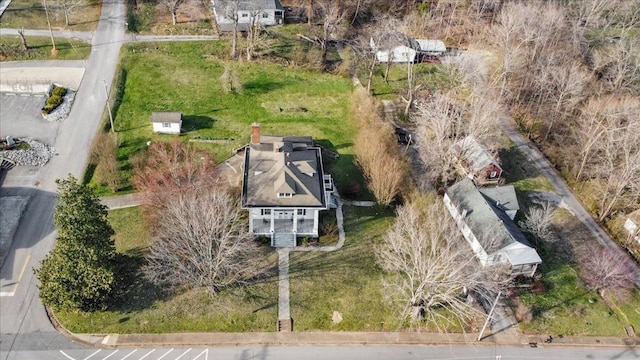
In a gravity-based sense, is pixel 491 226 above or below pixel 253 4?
below

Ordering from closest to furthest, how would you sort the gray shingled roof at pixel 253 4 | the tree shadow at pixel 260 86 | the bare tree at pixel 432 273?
1. the bare tree at pixel 432 273
2. the tree shadow at pixel 260 86
3. the gray shingled roof at pixel 253 4

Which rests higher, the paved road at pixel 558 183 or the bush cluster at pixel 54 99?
the bush cluster at pixel 54 99

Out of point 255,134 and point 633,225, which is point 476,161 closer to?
point 633,225

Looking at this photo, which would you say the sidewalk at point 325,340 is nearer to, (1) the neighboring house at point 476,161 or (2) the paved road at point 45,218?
(2) the paved road at point 45,218

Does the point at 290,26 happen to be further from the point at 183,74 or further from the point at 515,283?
the point at 515,283

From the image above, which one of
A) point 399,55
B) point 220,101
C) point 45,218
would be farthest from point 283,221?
point 399,55

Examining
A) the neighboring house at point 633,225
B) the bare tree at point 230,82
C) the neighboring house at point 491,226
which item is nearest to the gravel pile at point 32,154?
the bare tree at point 230,82
